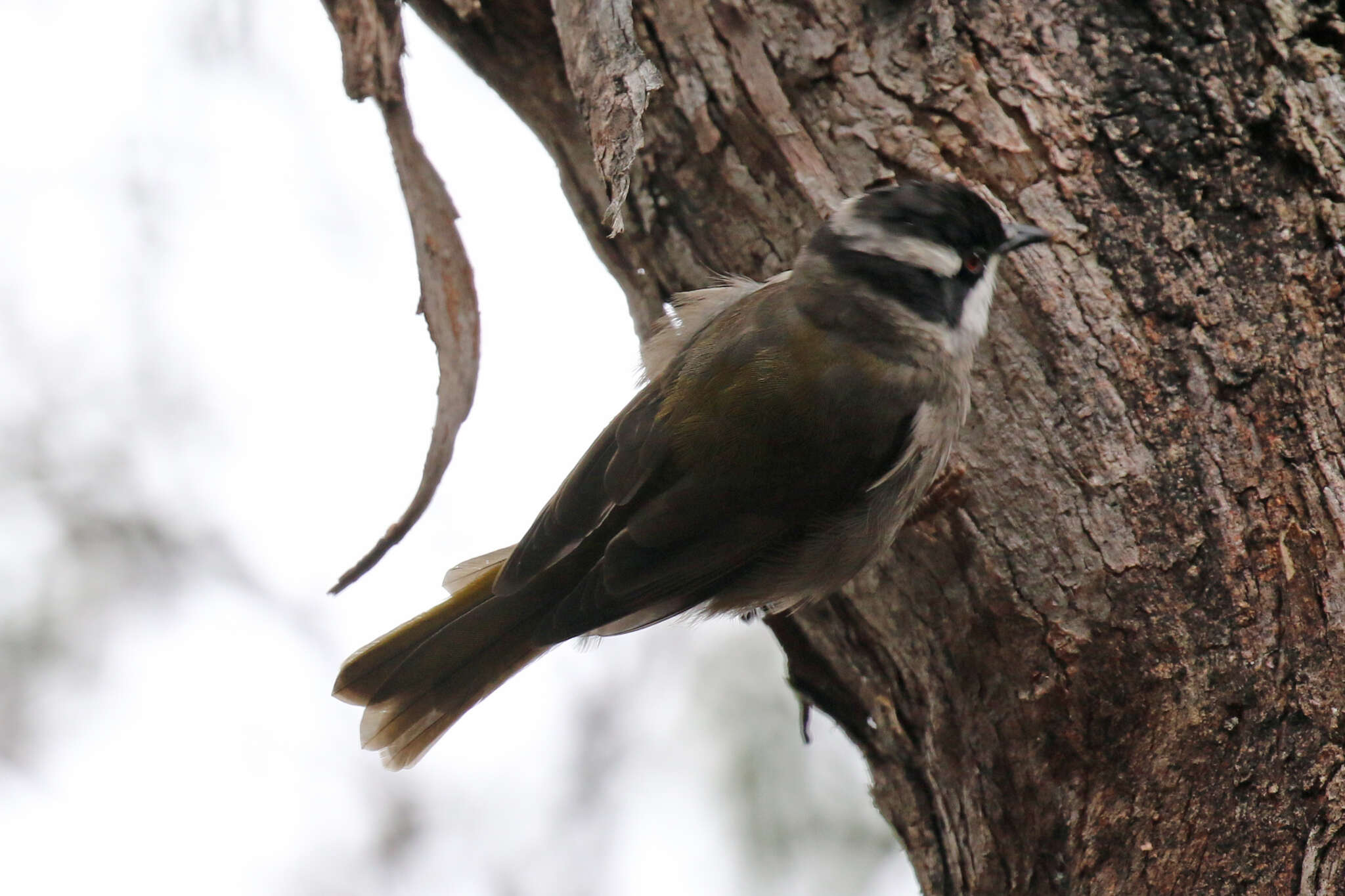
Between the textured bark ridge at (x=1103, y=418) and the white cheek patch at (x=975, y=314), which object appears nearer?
the textured bark ridge at (x=1103, y=418)

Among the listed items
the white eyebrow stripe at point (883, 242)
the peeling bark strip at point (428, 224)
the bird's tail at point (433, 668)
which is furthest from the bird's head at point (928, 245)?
the bird's tail at point (433, 668)

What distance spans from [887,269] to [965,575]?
0.99 metres

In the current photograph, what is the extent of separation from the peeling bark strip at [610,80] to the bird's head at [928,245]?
2.42 feet

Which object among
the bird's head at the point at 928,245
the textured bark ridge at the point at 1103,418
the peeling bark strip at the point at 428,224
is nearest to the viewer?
the textured bark ridge at the point at 1103,418

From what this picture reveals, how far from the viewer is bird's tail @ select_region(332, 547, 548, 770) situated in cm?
376

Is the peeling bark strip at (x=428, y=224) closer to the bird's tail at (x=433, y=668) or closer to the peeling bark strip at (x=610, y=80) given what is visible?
the bird's tail at (x=433, y=668)

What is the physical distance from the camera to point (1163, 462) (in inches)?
117

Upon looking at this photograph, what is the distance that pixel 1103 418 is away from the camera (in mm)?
3043

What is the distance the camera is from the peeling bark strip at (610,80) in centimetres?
270

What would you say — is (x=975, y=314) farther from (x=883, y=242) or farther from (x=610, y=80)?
(x=610, y=80)

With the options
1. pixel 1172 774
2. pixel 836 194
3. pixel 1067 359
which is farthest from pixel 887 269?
pixel 1172 774

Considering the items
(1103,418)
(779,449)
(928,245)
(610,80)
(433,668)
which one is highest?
(610,80)

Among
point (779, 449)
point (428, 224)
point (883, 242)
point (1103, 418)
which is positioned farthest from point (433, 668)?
point (1103, 418)

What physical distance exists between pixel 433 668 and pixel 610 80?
190 centimetres
